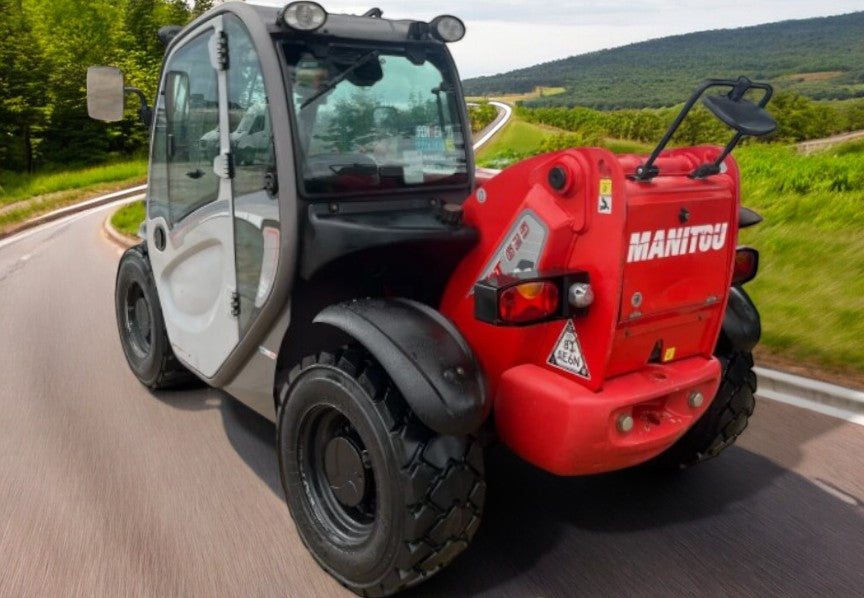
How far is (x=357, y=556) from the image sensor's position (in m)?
2.86

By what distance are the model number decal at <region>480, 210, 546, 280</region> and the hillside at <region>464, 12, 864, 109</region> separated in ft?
187

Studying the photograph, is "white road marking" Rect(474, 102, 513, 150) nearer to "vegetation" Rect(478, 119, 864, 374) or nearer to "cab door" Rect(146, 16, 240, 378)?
"vegetation" Rect(478, 119, 864, 374)

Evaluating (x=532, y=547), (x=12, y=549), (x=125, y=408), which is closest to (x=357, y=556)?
(x=532, y=547)

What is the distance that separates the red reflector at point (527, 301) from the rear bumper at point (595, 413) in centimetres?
28

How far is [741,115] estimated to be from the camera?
2.46 metres

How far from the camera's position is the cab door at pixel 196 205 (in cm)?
359

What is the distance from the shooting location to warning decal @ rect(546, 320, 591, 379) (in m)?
2.61

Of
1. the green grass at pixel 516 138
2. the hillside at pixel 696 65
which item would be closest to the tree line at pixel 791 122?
the green grass at pixel 516 138

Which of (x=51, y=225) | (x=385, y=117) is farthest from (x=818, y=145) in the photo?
(x=385, y=117)

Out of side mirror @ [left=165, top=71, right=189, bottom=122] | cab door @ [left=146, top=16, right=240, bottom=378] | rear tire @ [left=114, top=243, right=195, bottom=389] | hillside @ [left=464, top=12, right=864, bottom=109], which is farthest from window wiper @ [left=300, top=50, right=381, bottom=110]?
hillside @ [left=464, top=12, right=864, bottom=109]

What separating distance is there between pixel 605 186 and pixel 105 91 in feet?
9.53

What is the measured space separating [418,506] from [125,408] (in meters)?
3.03

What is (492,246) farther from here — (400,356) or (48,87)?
(48,87)

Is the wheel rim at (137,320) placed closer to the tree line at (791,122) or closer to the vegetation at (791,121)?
the vegetation at (791,121)
